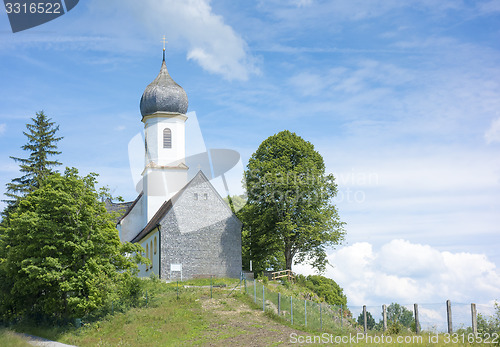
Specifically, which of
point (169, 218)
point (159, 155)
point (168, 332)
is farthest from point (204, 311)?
point (159, 155)

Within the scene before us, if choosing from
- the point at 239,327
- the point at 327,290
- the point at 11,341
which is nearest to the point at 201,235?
the point at 239,327

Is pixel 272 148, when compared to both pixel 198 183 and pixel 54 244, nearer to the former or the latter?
pixel 198 183

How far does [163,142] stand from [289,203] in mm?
13837

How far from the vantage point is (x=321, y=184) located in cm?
4481

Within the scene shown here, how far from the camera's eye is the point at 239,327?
86.7ft

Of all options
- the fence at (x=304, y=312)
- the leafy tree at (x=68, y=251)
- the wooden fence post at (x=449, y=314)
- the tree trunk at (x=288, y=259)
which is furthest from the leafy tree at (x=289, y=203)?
the wooden fence post at (x=449, y=314)

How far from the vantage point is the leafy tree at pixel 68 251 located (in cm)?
2900

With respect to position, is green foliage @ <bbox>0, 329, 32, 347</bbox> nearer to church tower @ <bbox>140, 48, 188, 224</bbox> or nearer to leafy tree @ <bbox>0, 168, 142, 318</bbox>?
leafy tree @ <bbox>0, 168, 142, 318</bbox>

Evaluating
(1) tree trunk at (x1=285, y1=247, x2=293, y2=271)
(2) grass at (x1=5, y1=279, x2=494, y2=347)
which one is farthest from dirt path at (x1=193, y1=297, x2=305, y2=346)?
(1) tree trunk at (x1=285, y1=247, x2=293, y2=271)

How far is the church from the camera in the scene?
41750 millimetres

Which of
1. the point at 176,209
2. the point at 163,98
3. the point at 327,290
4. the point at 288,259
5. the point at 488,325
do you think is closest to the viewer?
the point at 488,325

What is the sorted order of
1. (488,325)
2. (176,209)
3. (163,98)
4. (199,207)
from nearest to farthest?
(488,325), (176,209), (199,207), (163,98)

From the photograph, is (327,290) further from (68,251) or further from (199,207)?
(68,251)

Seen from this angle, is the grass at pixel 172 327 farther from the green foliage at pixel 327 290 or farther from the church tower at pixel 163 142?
the green foliage at pixel 327 290
